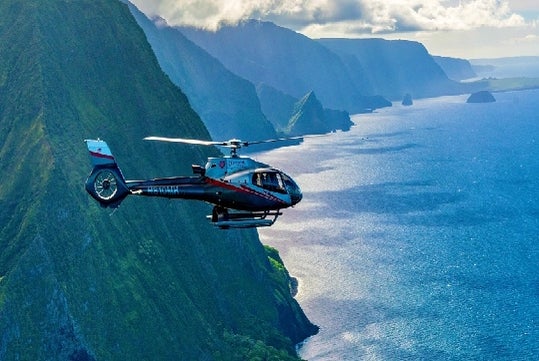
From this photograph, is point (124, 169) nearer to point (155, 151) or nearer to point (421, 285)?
point (155, 151)

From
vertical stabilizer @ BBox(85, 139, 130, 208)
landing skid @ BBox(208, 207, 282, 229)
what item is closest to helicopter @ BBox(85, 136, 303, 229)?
landing skid @ BBox(208, 207, 282, 229)

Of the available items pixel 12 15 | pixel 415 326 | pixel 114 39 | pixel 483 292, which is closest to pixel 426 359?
A: pixel 415 326

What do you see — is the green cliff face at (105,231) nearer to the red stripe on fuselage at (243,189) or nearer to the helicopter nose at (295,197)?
the red stripe on fuselage at (243,189)

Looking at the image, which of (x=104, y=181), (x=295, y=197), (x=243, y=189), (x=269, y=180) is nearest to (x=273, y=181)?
(x=269, y=180)

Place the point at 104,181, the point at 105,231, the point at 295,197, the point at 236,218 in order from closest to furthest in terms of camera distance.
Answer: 1. the point at 236,218
2. the point at 295,197
3. the point at 104,181
4. the point at 105,231

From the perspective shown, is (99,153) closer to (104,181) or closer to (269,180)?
(104,181)

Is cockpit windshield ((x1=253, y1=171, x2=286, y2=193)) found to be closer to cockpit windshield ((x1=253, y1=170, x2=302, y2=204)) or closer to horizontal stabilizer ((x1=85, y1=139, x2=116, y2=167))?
cockpit windshield ((x1=253, y1=170, x2=302, y2=204))
